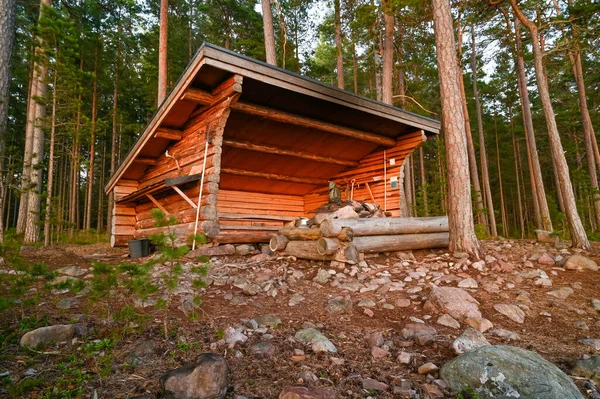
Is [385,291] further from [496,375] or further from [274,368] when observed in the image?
[274,368]

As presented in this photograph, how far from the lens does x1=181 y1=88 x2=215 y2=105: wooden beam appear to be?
6.12 m

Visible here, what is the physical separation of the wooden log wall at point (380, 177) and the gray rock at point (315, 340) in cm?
676

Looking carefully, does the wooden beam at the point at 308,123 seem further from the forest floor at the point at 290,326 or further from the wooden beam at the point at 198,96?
the forest floor at the point at 290,326

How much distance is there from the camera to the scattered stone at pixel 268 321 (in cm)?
298

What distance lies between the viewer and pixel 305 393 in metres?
1.77

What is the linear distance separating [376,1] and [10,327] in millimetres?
13019

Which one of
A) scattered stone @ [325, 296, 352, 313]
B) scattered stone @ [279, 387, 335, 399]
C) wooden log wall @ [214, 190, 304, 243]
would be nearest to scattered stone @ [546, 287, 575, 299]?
scattered stone @ [325, 296, 352, 313]

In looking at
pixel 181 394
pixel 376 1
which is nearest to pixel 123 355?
pixel 181 394

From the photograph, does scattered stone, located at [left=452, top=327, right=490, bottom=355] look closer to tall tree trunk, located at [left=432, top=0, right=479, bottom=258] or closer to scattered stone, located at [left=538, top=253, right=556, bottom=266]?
tall tree trunk, located at [left=432, top=0, right=479, bottom=258]

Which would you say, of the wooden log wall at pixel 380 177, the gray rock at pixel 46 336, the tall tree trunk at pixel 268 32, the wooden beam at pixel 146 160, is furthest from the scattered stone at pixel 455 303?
the tall tree trunk at pixel 268 32

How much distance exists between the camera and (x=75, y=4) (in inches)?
653

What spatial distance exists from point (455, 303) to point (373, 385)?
201cm

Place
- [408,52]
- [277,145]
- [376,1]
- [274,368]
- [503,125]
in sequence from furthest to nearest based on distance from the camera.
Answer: [503,125]
[408,52]
[376,1]
[277,145]
[274,368]

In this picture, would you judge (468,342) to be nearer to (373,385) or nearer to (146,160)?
(373,385)
